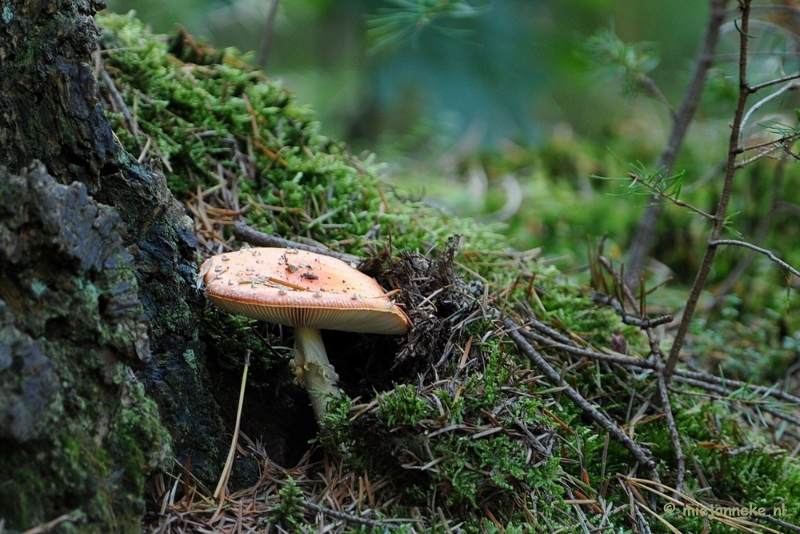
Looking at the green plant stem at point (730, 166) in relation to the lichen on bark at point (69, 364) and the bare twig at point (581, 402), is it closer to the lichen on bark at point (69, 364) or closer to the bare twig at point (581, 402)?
the bare twig at point (581, 402)

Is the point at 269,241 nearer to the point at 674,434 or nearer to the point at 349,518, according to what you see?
the point at 349,518

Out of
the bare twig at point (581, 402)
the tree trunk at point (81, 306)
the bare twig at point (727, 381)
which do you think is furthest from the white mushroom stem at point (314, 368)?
the bare twig at point (727, 381)

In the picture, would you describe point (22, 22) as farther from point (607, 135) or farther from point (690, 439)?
point (607, 135)

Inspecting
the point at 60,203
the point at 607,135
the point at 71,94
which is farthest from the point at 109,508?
the point at 607,135

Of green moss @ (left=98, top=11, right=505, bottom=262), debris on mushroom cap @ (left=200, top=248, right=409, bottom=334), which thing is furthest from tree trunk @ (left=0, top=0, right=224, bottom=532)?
green moss @ (left=98, top=11, right=505, bottom=262)

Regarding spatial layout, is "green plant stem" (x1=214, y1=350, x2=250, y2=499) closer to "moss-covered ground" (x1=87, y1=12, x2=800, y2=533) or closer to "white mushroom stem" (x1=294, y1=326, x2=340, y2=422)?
"moss-covered ground" (x1=87, y1=12, x2=800, y2=533)

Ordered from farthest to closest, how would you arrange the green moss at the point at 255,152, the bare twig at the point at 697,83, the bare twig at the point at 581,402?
the bare twig at the point at 697,83, the green moss at the point at 255,152, the bare twig at the point at 581,402

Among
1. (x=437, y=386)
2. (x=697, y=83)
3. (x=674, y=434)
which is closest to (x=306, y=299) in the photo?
(x=437, y=386)
